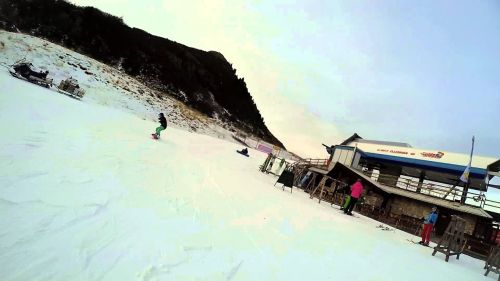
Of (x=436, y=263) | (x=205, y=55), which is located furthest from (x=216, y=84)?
(x=436, y=263)

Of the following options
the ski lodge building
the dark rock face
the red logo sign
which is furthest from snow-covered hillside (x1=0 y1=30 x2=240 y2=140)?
the red logo sign

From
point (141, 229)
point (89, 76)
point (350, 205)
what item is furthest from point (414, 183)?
point (89, 76)

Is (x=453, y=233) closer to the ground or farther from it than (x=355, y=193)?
closer to the ground

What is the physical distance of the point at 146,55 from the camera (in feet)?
213

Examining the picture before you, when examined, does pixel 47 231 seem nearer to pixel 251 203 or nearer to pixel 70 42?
pixel 251 203

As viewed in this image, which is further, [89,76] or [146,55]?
[146,55]

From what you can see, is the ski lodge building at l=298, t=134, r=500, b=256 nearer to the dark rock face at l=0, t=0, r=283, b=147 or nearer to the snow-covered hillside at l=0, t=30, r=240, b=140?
the snow-covered hillside at l=0, t=30, r=240, b=140

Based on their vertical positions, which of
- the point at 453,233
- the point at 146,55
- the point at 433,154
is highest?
the point at 146,55

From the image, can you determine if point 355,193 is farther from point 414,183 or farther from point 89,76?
point 89,76

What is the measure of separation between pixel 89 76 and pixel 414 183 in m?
32.3

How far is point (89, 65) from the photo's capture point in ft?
130

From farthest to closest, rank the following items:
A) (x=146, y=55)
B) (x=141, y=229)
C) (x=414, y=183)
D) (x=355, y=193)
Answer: (x=146, y=55) < (x=414, y=183) < (x=355, y=193) < (x=141, y=229)

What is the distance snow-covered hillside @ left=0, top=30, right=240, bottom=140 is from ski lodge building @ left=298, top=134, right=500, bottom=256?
1991 cm

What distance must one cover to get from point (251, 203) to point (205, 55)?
Result: 87.1 m
